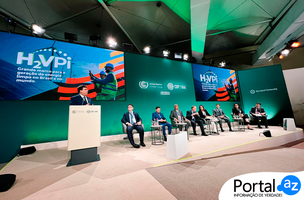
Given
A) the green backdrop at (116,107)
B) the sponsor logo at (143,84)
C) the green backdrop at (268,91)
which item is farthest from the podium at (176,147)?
the green backdrop at (268,91)

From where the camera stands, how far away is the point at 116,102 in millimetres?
4730

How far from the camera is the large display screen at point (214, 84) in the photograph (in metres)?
6.70

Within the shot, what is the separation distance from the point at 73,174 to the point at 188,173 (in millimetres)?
1628

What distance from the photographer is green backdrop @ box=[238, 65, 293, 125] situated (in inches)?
260

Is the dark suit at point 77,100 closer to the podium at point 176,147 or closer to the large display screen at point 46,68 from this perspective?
the large display screen at point 46,68

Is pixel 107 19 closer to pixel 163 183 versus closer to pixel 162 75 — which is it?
pixel 162 75

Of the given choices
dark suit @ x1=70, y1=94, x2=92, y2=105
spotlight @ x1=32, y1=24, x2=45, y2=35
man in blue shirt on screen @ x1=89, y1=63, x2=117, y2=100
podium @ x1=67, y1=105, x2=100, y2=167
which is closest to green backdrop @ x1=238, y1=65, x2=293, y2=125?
man in blue shirt on screen @ x1=89, y1=63, x2=117, y2=100

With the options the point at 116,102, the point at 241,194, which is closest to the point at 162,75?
the point at 116,102

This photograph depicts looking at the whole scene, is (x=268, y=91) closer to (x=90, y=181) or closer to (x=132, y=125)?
(x=132, y=125)

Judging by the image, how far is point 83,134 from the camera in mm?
2229

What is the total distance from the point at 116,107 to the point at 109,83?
Result: 0.94m

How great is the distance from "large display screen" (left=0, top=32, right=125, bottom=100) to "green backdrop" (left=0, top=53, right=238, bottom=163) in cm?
29

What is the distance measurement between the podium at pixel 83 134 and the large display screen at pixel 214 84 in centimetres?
542

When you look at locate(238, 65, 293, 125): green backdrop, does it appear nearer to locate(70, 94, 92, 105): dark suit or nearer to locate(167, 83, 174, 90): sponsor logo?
locate(167, 83, 174, 90): sponsor logo
